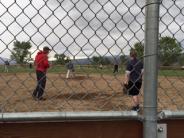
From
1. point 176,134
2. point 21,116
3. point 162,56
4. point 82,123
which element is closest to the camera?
point 21,116

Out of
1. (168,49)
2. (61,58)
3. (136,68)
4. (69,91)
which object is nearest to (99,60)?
(61,58)

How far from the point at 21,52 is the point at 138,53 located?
83 cm

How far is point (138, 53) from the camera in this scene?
2719 millimetres

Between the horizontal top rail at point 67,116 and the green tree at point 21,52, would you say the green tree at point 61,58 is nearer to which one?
the green tree at point 21,52

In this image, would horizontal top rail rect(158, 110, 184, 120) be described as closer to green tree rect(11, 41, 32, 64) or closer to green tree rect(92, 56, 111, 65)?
green tree rect(92, 56, 111, 65)

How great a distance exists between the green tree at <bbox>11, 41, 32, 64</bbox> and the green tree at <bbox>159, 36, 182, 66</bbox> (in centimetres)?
88

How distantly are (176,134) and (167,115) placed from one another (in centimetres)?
17

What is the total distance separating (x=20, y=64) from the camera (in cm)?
229

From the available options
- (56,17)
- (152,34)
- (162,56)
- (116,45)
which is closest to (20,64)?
(56,17)

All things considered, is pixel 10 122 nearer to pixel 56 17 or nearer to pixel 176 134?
pixel 56 17

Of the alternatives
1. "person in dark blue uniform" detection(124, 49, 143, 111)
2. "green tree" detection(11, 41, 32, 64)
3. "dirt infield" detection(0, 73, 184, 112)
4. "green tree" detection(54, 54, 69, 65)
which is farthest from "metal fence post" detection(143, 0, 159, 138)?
"dirt infield" detection(0, 73, 184, 112)

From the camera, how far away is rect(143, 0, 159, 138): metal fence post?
2240mm

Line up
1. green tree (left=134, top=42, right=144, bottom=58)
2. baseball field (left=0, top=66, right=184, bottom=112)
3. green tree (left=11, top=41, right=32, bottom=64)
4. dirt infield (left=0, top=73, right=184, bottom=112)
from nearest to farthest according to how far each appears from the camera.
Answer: green tree (left=11, top=41, right=32, bottom=64), green tree (left=134, top=42, right=144, bottom=58), baseball field (left=0, top=66, right=184, bottom=112), dirt infield (left=0, top=73, right=184, bottom=112)

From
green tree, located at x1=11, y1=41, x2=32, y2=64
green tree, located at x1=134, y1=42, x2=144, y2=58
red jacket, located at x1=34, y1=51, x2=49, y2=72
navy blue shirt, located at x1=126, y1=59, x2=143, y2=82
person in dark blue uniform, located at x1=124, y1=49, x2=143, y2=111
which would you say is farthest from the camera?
navy blue shirt, located at x1=126, y1=59, x2=143, y2=82
